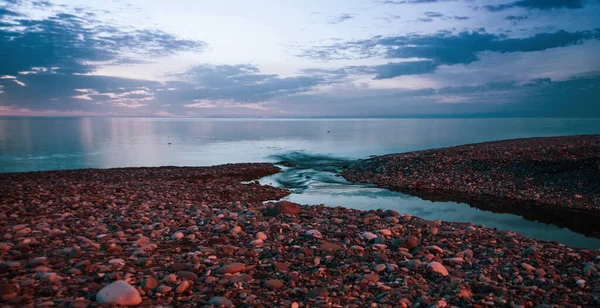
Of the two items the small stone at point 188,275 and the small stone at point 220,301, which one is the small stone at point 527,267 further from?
the small stone at point 188,275

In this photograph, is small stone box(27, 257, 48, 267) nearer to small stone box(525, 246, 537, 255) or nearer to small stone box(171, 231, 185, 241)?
small stone box(171, 231, 185, 241)

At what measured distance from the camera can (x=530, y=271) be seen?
624 cm

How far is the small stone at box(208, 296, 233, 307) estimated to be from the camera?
4418 millimetres

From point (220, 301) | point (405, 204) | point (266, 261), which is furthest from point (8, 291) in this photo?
point (405, 204)

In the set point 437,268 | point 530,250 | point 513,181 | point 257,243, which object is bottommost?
point 513,181

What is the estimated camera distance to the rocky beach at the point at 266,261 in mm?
4707

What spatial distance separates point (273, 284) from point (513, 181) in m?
18.9

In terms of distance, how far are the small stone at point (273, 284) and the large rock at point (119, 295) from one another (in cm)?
172

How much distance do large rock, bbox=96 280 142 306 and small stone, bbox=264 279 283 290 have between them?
172 centimetres

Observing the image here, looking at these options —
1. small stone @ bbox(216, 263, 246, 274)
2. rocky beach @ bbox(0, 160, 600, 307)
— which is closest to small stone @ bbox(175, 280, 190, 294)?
rocky beach @ bbox(0, 160, 600, 307)

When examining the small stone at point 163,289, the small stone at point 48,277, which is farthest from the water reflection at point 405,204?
the small stone at point 48,277

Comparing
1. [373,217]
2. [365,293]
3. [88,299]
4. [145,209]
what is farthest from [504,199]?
[88,299]

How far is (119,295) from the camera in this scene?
4305mm

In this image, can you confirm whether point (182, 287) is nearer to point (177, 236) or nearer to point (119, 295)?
point (119, 295)
